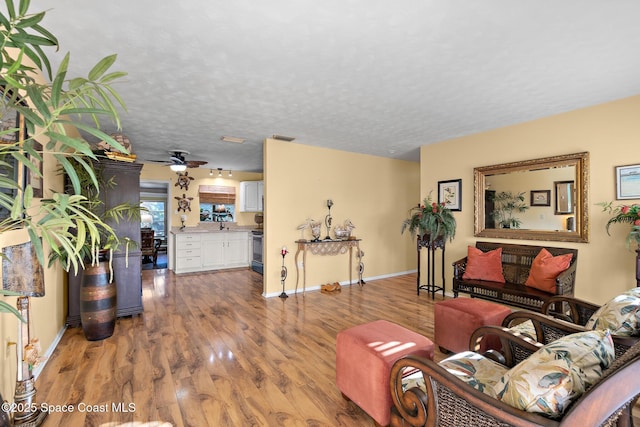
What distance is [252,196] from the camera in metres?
7.59

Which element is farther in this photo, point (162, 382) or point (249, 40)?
point (162, 382)

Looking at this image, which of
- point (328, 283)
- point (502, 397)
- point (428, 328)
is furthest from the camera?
point (328, 283)

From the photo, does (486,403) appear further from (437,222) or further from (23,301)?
(437,222)

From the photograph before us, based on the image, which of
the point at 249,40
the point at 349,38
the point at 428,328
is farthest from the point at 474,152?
the point at 249,40

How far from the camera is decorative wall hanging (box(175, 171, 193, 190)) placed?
688 centimetres

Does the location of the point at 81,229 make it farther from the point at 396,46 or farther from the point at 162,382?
the point at 396,46

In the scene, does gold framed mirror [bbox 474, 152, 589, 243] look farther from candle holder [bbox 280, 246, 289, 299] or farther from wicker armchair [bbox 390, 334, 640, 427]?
candle holder [bbox 280, 246, 289, 299]

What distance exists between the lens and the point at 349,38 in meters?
2.08

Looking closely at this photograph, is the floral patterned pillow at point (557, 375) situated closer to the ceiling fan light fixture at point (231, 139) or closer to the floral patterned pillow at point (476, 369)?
the floral patterned pillow at point (476, 369)

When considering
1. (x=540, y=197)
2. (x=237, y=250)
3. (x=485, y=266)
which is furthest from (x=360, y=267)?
(x=237, y=250)

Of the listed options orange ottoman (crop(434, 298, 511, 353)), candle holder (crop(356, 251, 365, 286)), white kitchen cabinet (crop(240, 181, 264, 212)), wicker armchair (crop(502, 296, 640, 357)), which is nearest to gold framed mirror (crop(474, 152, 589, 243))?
wicker armchair (crop(502, 296, 640, 357))

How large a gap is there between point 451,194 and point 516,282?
1.60m

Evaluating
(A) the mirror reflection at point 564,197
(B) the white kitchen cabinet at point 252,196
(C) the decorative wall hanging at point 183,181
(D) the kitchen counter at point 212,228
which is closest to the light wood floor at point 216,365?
(A) the mirror reflection at point 564,197

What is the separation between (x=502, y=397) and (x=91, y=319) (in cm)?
358
